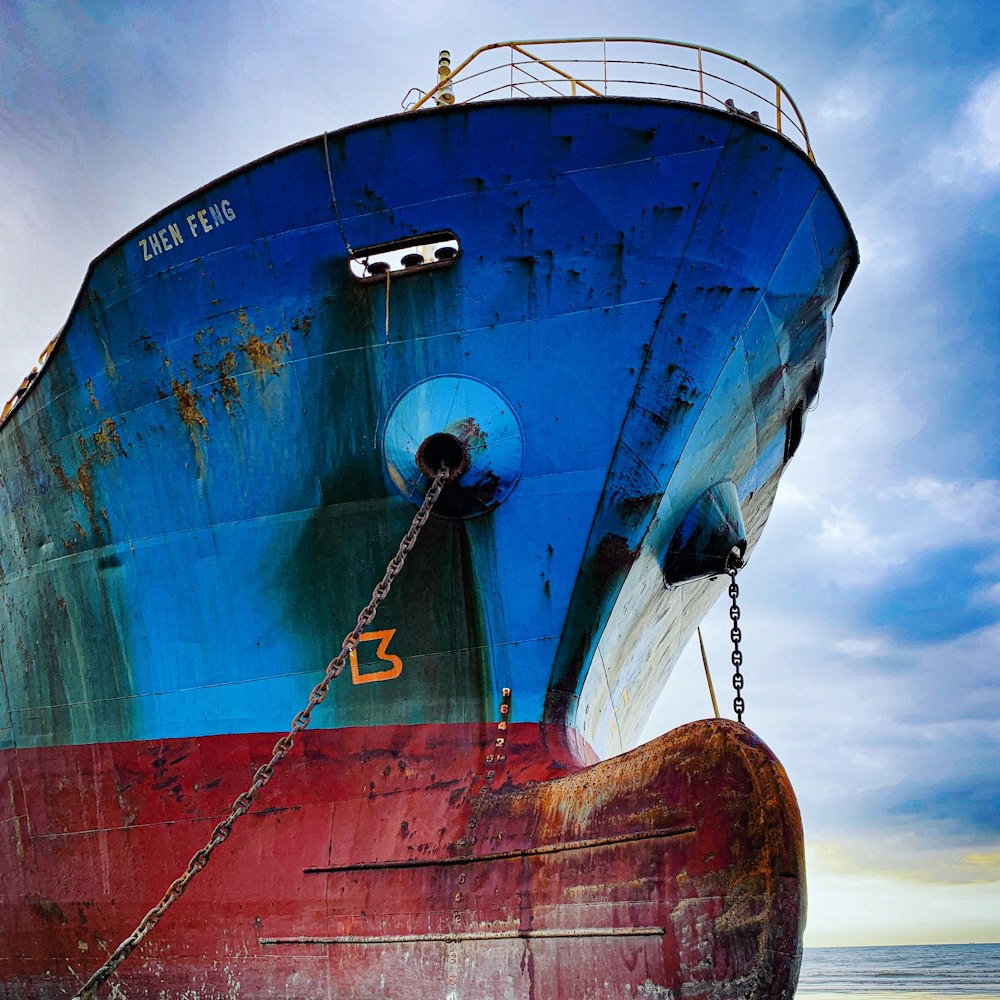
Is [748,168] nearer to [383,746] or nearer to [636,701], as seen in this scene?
[383,746]

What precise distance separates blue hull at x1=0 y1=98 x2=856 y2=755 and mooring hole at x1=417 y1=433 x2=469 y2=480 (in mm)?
116

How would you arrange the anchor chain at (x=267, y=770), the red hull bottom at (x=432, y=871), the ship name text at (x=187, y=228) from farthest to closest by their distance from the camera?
the ship name text at (x=187, y=228) < the anchor chain at (x=267, y=770) < the red hull bottom at (x=432, y=871)

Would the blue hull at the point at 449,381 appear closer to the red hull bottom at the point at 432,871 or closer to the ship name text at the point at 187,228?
the ship name text at the point at 187,228

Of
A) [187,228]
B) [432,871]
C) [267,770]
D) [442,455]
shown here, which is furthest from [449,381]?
[432,871]

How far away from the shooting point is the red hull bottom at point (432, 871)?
13.2 feet

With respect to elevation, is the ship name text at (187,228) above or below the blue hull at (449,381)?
above

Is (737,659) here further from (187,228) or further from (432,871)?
(187,228)

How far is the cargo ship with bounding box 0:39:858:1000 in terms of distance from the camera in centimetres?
512

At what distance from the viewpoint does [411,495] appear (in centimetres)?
555

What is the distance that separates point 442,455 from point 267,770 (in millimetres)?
2007

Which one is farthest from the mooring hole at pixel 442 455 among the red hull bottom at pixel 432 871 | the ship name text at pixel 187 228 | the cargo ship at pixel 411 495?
the ship name text at pixel 187 228

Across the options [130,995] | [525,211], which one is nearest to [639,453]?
[525,211]

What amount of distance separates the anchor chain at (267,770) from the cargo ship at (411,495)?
0.47 ft

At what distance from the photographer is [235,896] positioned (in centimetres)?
536
